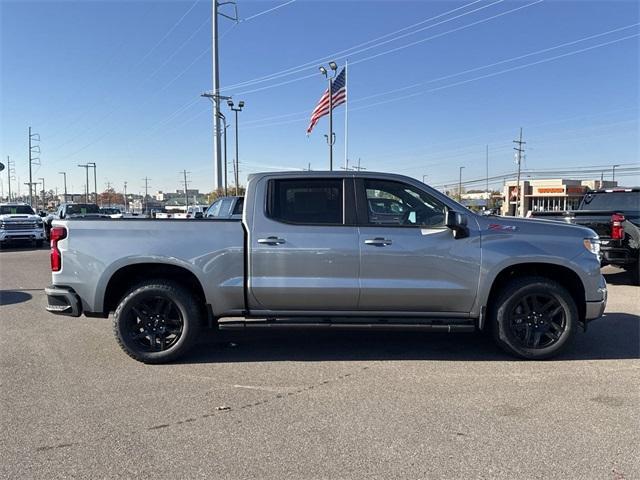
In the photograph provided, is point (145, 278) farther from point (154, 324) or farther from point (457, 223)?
point (457, 223)

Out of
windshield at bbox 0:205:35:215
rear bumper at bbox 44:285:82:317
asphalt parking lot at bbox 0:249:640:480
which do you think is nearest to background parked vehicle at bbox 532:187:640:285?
asphalt parking lot at bbox 0:249:640:480

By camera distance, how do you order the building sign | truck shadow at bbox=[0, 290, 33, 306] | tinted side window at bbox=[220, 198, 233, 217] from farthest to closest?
1. the building sign
2. tinted side window at bbox=[220, 198, 233, 217]
3. truck shadow at bbox=[0, 290, 33, 306]

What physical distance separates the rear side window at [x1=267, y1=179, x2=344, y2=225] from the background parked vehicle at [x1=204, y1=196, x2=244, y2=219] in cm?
796

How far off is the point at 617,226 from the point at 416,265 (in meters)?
6.52

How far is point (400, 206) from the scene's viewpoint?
5320 millimetres

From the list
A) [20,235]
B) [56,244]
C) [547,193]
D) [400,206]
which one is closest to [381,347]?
[400,206]

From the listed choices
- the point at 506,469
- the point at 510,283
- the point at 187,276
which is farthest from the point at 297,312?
the point at 506,469

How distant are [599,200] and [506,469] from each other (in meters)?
10.3

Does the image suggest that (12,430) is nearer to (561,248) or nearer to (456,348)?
(456,348)

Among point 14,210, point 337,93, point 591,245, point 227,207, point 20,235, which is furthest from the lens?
point 337,93

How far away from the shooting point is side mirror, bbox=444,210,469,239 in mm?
4961

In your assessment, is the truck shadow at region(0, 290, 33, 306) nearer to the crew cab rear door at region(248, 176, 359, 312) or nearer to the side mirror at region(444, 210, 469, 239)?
the crew cab rear door at region(248, 176, 359, 312)

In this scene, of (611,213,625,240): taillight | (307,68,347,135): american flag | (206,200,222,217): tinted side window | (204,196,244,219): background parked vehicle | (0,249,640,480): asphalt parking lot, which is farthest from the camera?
(307,68,347,135): american flag

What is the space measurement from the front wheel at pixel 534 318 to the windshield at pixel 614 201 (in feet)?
24.1
